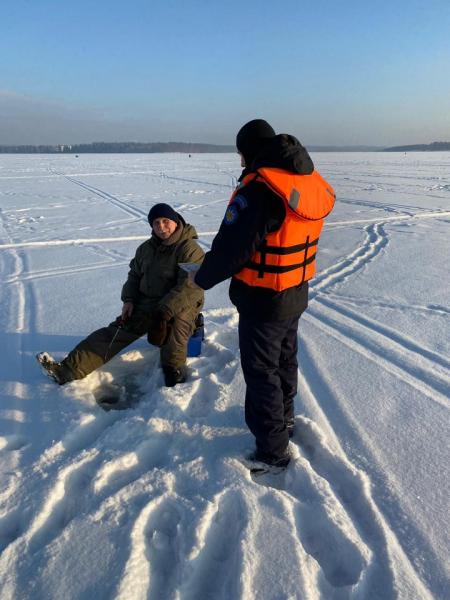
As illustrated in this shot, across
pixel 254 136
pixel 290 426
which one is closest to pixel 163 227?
pixel 254 136

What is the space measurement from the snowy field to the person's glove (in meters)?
0.34

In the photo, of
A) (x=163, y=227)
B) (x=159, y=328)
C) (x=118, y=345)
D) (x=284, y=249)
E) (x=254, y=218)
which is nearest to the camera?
(x=254, y=218)

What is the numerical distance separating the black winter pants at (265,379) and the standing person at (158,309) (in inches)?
34.3

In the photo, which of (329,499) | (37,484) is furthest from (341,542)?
(37,484)

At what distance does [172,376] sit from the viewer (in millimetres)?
2912

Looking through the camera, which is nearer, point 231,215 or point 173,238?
point 231,215

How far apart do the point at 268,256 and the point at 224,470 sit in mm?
1104

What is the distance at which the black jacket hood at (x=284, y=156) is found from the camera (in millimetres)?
1805

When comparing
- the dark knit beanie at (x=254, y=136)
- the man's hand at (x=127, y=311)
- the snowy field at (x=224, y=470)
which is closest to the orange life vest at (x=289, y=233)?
the dark knit beanie at (x=254, y=136)

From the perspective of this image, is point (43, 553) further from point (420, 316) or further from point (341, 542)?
point (420, 316)

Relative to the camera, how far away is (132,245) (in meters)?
7.20

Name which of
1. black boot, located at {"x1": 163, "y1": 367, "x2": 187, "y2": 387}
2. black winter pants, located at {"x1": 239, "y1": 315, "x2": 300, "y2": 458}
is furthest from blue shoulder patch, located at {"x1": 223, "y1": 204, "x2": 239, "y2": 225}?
black boot, located at {"x1": 163, "y1": 367, "x2": 187, "y2": 387}

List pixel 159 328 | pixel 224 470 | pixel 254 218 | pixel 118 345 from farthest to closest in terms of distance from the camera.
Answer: pixel 118 345
pixel 159 328
pixel 224 470
pixel 254 218

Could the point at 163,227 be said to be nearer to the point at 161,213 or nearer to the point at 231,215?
the point at 161,213
